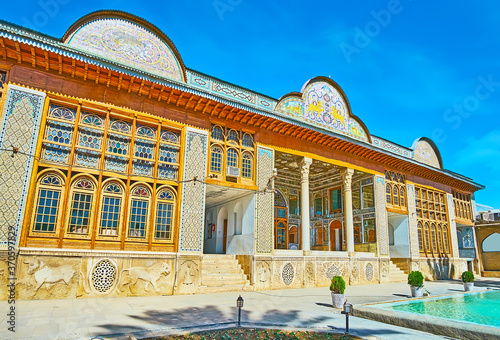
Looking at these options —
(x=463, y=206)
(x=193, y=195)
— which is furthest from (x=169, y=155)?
(x=463, y=206)

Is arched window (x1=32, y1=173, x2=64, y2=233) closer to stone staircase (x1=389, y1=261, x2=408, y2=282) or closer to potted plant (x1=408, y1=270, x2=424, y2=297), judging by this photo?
potted plant (x1=408, y1=270, x2=424, y2=297)

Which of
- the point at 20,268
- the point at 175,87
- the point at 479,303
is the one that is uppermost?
the point at 175,87

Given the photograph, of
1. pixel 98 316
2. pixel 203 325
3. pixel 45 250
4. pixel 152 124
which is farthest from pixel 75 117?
pixel 203 325

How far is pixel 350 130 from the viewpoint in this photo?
17984 millimetres

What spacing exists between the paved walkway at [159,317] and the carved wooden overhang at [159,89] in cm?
693

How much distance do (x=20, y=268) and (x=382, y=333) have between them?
9265 millimetres

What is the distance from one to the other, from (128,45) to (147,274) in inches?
320

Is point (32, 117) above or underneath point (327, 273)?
above

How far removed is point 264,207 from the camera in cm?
1396

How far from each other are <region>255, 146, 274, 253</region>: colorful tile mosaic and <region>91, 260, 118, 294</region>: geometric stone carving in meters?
5.52

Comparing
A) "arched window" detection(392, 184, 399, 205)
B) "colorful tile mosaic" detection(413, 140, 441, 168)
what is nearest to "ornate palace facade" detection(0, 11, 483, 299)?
"arched window" detection(392, 184, 399, 205)

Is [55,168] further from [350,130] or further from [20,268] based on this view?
[350,130]

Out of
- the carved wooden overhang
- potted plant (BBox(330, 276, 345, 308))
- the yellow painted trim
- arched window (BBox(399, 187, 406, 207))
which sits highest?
the carved wooden overhang

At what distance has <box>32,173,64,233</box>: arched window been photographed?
31.8ft
